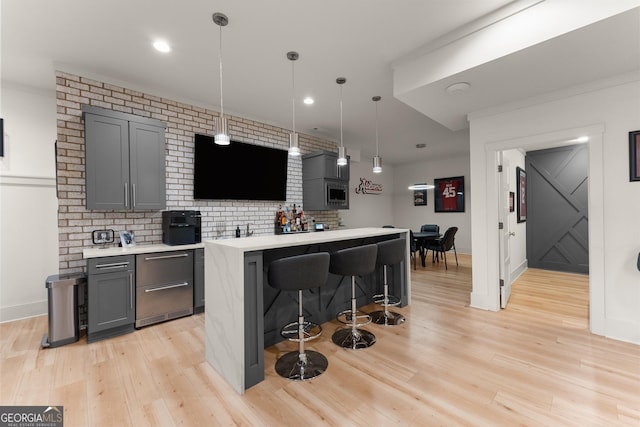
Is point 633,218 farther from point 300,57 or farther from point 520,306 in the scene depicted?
point 300,57

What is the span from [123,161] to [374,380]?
3.41 metres

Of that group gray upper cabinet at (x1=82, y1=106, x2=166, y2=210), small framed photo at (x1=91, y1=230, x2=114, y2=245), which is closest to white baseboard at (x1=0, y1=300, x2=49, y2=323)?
small framed photo at (x1=91, y1=230, x2=114, y2=245)

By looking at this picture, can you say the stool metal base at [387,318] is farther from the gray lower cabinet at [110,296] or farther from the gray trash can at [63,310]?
the gray trash can at [63,310]

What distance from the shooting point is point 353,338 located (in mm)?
2639

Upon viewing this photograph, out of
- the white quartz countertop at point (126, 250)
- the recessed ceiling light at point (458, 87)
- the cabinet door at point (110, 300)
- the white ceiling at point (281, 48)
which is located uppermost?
the white ceiling at point (281, 48)

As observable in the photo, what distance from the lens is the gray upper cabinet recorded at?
2932mm

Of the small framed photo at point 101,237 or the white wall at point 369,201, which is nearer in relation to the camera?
the small framed photo at point 101,237

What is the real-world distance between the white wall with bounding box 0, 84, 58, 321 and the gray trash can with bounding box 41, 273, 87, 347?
3.52ft

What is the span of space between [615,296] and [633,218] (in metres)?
0.77

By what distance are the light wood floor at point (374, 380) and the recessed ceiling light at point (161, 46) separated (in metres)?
2.90

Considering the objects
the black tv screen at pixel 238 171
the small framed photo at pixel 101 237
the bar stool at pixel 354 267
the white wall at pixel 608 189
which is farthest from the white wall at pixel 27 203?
the white wall at pixel 608 189

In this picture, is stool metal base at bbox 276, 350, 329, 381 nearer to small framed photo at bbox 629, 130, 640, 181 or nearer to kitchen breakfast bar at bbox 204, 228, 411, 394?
kitchen breakfast bar at bbox 204, 228, 411, 394

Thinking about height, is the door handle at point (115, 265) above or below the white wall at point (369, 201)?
below

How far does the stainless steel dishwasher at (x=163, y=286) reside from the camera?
3008 mm
